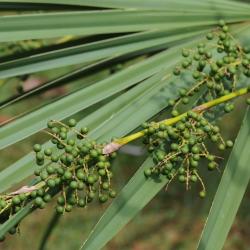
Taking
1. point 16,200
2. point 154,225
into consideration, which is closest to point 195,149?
point 16,200

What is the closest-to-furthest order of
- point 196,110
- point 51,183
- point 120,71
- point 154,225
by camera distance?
point 51,183 → point 196,110 → point 120,71 → point 154,225

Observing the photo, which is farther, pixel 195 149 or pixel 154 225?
pixel 154 225

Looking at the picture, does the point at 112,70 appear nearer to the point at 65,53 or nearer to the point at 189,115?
the point at 65,53

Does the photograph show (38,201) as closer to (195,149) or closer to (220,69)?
(195,149)

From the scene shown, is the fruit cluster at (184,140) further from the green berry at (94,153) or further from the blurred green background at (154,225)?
the blurred green background at (154,225)

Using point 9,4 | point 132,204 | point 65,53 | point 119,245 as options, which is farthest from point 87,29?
point 119,245

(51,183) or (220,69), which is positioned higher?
(220,69)
